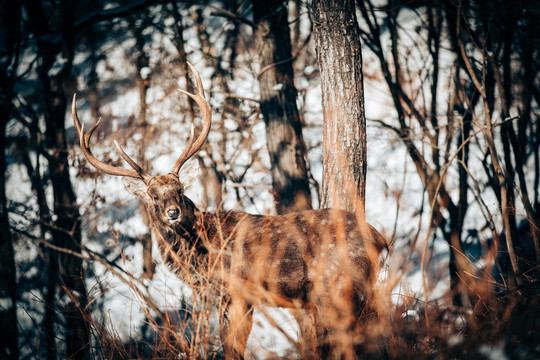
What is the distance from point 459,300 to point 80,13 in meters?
10.7

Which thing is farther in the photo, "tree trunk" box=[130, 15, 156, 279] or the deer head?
"tree trunk" box=[130, 15, 156, 279]

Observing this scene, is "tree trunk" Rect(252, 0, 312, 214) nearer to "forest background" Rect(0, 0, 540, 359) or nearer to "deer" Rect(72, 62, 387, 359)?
"forest background" Rect(0, 0, 540, 359)

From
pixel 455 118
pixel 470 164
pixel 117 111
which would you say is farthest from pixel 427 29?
pixel 117 111

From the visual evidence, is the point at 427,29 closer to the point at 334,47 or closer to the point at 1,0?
the point at 334,47

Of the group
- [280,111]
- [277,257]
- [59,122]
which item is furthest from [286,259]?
[59,122]

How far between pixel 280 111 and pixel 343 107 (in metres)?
2.19

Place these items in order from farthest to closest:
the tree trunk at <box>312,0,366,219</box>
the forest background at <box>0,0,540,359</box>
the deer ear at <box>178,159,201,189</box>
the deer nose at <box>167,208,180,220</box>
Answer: the forest background at <box>0,0,540,359</box> → the deer ear at <box>178,159,201,189</box> → the tree trunk at <box>312,0,366,219</box> → the deer nose at <box>167,208,180,220</box>

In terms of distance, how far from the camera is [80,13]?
8180mm

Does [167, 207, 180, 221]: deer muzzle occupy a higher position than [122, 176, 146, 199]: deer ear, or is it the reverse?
[122, 176, 146, 199]: deer ear

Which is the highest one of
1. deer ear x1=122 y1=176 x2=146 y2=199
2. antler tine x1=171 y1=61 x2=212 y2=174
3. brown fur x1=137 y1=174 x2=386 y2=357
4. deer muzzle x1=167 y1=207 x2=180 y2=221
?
antler tine x1=171 y1=61 x2=212 y2=174

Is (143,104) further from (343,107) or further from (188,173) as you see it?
(343,107)

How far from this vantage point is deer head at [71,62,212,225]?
11.6ft

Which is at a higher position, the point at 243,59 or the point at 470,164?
the point at 243,59

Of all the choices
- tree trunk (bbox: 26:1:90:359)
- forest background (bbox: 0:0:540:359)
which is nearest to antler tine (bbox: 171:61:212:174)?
forest background (bbox: 0:0:540:359)
